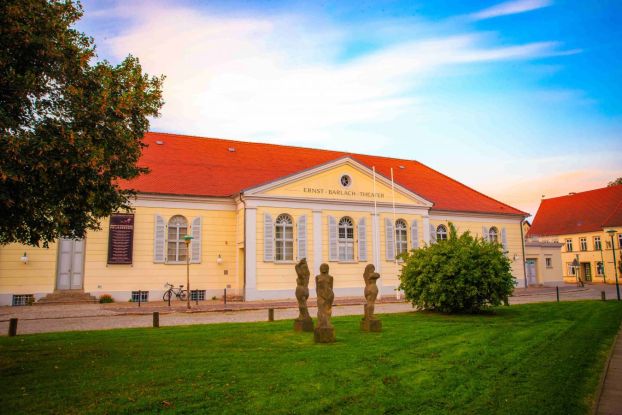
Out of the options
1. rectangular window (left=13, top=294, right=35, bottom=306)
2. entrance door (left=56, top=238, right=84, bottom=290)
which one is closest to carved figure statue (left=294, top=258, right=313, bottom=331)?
entrance door (left=56, top=238, right=84, bottom=290)

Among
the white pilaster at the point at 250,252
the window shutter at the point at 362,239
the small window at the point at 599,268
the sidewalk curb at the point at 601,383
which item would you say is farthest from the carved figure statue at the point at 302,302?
the small window at the point at 599,268

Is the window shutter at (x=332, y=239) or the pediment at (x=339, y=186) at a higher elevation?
the pediment at (x=339, y=186)

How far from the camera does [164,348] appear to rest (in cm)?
950

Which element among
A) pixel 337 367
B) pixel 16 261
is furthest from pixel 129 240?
pixel 337 367

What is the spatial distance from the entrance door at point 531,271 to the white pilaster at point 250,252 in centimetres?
2263

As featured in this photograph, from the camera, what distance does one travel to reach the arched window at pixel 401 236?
28156 millimetres

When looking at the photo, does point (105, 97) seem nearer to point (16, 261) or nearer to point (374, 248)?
point (16, 261)

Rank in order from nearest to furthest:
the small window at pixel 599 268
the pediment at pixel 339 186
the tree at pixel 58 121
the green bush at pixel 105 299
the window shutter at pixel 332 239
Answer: the tree at pixel 58 121, the green bush at pixel 105 299, the pediment at pixel 339 186, the window shutter at pixel 332 239, the small window at pixel 599 268

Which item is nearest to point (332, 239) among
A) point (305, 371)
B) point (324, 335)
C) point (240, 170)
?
point (240, 170)

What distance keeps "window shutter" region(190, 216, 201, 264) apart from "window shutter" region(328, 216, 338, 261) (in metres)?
6.99

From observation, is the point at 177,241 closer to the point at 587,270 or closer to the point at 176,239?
the point at 176,239

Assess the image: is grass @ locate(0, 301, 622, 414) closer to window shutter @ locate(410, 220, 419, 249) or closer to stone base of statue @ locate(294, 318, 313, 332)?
stone base of statue @ locate(294, 318, 313, 332)

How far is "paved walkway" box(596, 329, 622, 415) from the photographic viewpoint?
542 cm

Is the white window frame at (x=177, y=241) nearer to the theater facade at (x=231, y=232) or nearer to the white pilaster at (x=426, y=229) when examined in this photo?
the theater facade at (x=231, y=232)
